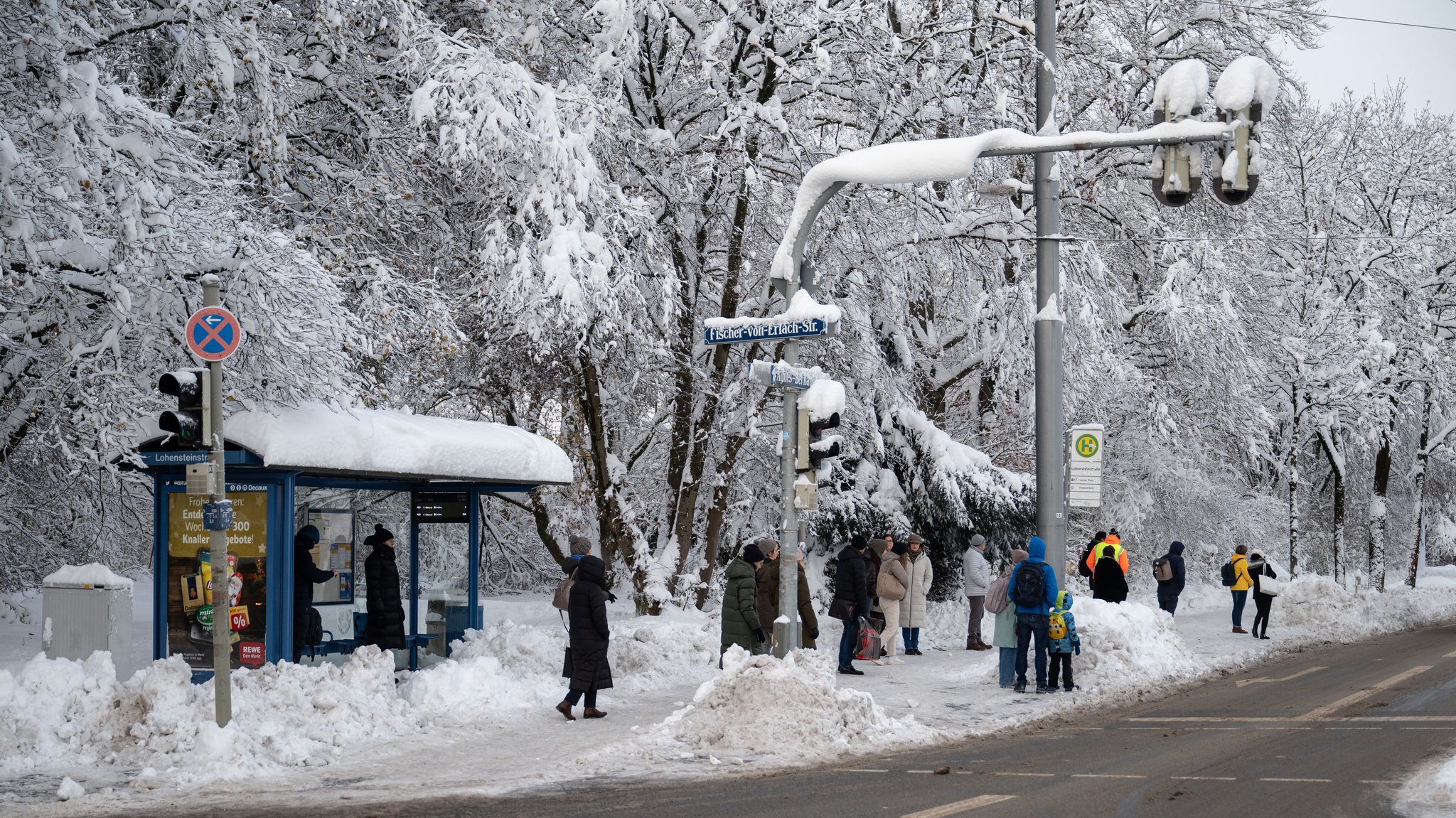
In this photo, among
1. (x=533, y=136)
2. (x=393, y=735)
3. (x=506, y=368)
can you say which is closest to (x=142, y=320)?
(x=393, y=735)

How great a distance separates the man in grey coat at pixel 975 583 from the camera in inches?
760

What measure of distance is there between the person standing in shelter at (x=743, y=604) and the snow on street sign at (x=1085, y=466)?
13.4ft

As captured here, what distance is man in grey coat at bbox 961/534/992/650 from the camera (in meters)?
19.3

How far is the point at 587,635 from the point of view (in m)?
12.5

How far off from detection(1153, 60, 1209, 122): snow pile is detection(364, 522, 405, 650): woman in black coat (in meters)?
8.92

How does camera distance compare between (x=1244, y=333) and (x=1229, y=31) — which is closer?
(x=1229, y=31)

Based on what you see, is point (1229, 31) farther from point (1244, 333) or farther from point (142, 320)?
point (142, 320)

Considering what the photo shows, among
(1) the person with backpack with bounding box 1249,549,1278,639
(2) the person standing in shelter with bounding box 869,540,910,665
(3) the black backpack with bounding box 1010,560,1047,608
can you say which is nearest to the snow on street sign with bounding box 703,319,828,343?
(3) the black backpack with bounding box 1010,560,1047,608

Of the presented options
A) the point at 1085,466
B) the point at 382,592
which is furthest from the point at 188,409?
the point at 1085,466

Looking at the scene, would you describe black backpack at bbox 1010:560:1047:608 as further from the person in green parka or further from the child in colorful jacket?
the person in green parka

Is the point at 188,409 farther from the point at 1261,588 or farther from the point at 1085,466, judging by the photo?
the point at 1261,588

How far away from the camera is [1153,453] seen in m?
27.4

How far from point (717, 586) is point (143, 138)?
40.4ft

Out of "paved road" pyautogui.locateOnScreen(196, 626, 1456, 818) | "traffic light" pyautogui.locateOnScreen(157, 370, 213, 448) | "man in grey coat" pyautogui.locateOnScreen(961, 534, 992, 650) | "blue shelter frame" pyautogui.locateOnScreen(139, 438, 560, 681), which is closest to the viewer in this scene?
"paved road" pyautogui.locateOnScreen(196, 626, 1456, 818)
